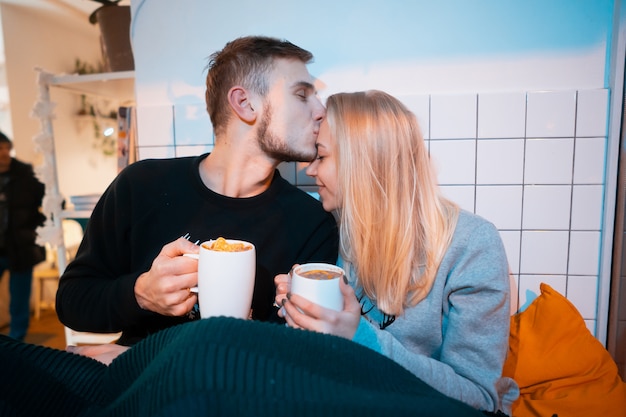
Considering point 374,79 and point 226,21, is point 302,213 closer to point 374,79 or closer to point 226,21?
point 374,79

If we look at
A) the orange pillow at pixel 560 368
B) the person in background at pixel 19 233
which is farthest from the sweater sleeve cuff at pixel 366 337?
the person in background at pixel 19 233

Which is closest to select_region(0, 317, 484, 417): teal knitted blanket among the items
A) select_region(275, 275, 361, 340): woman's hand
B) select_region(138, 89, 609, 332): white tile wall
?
select_region(275, 275, 361, 340): woman's hand

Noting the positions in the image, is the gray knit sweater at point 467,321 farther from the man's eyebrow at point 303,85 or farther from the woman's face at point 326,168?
the man's eyebrow at point 303,85

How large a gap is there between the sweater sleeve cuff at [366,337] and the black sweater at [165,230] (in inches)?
16.2

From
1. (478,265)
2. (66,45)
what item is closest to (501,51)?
(478,265)

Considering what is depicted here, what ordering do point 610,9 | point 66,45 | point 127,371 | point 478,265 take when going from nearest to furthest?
point 127,371 → point 478,265 → point 610,9 → point 66,45

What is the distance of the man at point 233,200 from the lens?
1.06 metres

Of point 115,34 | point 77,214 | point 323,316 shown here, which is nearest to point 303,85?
point 323,316

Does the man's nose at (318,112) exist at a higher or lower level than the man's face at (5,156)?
higher

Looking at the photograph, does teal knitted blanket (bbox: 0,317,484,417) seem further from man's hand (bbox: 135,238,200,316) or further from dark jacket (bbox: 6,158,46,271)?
dark jacket (bbox: 6,158,46,271)

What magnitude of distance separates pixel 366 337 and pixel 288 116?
705 mm

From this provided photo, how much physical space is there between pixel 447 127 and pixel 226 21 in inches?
37.8

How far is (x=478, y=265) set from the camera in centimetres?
86

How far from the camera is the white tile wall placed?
50.8 inches
